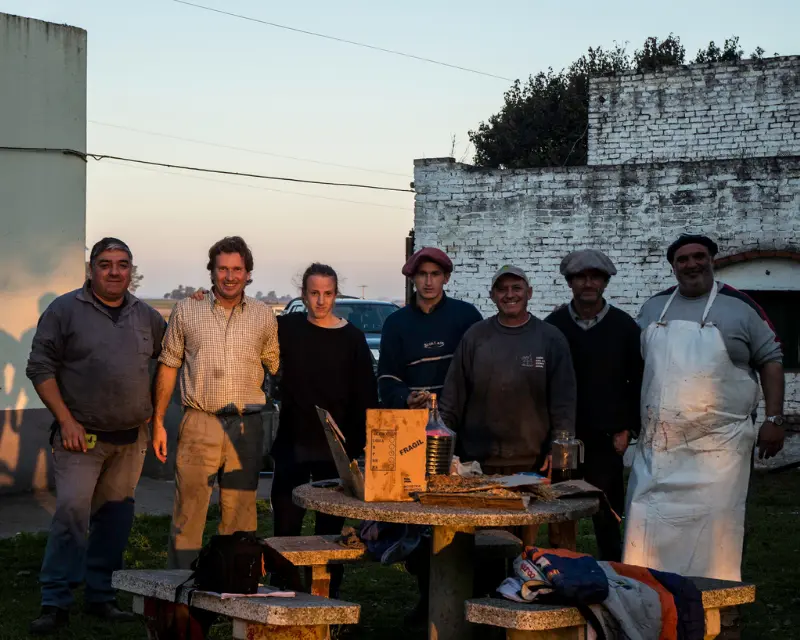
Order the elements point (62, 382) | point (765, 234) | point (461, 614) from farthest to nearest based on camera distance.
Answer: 1. point (765, 234)
2. point (62, 382)
3. point (461, 614)

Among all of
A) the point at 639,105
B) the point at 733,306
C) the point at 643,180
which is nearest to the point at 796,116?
the point at 639,105

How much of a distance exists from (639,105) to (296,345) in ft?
43.9

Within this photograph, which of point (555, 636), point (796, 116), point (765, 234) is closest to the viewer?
point (555, 636)

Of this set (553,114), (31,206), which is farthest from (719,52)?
(31,206)

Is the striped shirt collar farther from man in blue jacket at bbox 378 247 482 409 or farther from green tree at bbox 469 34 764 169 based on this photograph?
green tree at bbox 469 34 764 169

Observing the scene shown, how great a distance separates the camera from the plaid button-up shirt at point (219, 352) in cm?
604

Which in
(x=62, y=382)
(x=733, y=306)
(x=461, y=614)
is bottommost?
(x=461, y=614)

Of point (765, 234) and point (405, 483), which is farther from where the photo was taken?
point (765, 234)

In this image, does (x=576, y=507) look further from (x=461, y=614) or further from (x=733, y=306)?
(x=733, y=306)

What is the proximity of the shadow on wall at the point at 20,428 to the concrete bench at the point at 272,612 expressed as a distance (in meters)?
5.87

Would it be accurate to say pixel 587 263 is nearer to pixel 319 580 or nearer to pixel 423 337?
pixel 423 337

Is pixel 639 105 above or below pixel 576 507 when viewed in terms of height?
above

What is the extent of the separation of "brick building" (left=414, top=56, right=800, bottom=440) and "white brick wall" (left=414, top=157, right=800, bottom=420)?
0.01m

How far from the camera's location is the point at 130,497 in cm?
651
